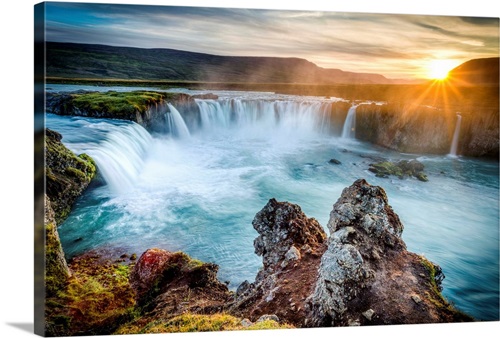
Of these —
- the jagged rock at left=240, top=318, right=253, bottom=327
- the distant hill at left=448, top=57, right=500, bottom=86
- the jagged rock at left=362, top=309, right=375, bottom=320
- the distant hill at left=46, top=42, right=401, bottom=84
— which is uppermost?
the distant hill at left=448, top=57, right=500, bottom=86

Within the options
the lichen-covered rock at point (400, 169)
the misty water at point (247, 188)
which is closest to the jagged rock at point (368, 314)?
the misty water at point (247, 188)

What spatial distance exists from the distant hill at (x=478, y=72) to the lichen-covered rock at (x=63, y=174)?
216 inches

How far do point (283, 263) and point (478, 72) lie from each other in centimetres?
416

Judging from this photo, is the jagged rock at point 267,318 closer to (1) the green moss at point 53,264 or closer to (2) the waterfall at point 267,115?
(1) the green moss at point 53,264

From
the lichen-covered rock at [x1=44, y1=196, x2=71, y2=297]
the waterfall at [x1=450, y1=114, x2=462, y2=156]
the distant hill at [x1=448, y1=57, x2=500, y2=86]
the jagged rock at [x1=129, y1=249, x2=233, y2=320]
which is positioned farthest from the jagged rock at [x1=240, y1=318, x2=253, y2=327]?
the distant hill at [x1=448, y1=57, x2=500, y2=86]

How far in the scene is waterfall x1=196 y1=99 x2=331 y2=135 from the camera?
7.04m

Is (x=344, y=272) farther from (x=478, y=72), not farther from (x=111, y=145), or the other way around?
(x=478, y=72)

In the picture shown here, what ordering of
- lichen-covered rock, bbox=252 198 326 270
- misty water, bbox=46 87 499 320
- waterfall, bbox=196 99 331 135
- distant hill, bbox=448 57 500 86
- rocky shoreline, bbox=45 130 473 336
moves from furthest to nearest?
1. distant hill, bbox=448 57 500 86
2. waterfall, bbox=196 99 331 135
3. lichen-covered rock, bbox=252 198 326 270
4. misty water, bbox=46 87 499 320
5. rocky shoreline, bbox=45 130 473 336

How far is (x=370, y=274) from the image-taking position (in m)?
6.21

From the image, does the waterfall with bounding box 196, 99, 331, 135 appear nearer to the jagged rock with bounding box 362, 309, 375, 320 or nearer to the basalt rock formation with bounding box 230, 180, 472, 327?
the basalt rock formation with bounding box 230, 180, 472, 327

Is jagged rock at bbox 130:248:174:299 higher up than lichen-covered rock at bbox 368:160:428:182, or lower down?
lower down

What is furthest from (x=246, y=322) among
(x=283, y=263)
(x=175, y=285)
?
(x=175, y=285)

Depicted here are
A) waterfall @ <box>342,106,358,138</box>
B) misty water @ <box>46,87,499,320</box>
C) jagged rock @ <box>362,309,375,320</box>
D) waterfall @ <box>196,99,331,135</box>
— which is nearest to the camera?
jagged rock @ <box>362,309,375,320</box>

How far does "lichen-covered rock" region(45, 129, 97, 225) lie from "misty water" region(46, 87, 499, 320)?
0.37 ft
